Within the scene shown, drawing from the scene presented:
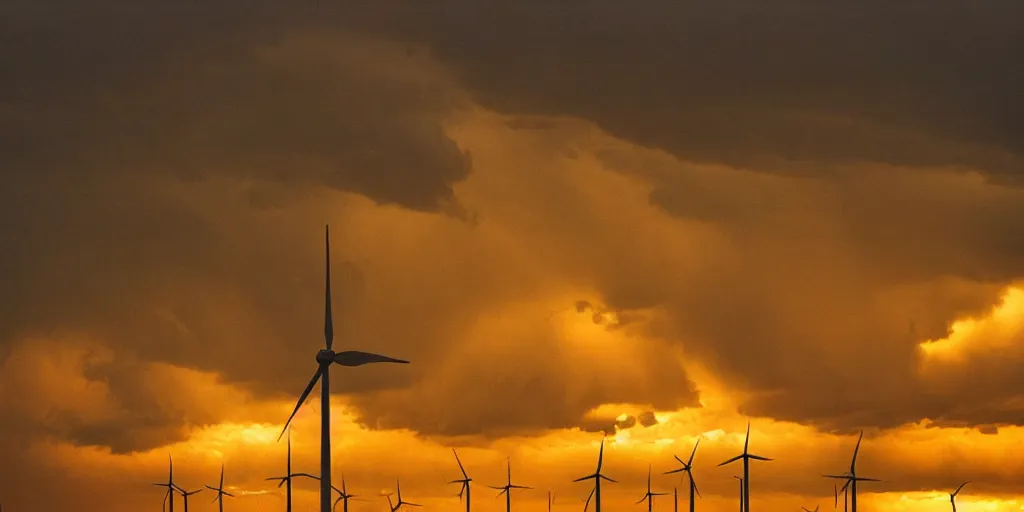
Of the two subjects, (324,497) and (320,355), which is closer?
(324,497)

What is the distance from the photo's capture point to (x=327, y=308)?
164m

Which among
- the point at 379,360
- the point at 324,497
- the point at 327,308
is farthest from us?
the point at 327,308

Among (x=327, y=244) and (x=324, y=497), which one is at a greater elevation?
(x=327, y=244)

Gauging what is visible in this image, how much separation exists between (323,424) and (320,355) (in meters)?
10.7

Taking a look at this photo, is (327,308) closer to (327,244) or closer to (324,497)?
(327,244)

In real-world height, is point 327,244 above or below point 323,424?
above

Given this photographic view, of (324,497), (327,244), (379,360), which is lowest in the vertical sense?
(324,497)

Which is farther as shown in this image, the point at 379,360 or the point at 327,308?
the point at 327,308

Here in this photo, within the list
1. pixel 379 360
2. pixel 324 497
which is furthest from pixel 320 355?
pixel 324 497

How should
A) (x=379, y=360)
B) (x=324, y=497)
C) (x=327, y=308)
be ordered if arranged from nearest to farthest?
(x=324, y=497) < (x=379, y=360) < (x=327, y=308)

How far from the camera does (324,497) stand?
472 feet

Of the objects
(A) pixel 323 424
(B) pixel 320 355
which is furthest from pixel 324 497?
(B) pixel 320 355

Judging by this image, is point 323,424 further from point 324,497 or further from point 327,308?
point 327,308

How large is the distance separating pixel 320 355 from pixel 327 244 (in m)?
9.85
